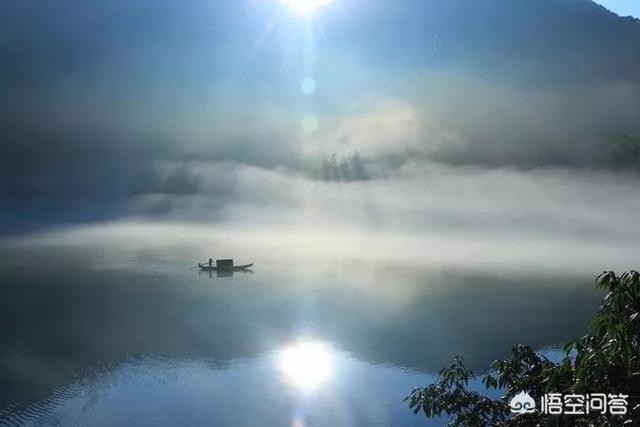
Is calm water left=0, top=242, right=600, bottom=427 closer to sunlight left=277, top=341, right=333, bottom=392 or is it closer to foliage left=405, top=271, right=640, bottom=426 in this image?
sunlight left=277, top=341, right=333, bottom=392

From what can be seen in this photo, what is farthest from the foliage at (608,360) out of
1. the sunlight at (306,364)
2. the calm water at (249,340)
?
the sunlight at (306,364)

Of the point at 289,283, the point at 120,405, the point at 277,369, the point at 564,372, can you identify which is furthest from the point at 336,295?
the point at 564,372

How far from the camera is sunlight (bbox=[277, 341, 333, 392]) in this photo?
5044 centimetres

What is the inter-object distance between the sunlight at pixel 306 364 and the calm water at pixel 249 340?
198mm

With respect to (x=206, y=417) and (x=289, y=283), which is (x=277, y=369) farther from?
(x=289, y=283)

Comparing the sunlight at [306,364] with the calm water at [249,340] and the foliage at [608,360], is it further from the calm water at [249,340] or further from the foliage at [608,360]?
the foliage at [608,360]

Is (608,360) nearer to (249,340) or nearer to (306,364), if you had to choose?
(306,364)

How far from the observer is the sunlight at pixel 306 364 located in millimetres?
50438

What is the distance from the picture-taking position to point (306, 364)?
58.0 metres

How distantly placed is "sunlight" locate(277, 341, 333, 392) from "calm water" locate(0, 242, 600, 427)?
198mm

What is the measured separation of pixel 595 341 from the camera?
6.39 meters

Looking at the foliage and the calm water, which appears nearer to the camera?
the foliage

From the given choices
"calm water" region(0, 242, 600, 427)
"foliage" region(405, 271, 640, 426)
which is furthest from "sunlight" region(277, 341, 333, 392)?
"foliage" region(405, 271, 640, 426)

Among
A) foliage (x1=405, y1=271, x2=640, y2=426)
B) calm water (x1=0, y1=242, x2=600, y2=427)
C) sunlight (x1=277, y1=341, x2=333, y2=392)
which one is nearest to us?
foliage (x1=405, y1=271, x2=640, y2=426)
